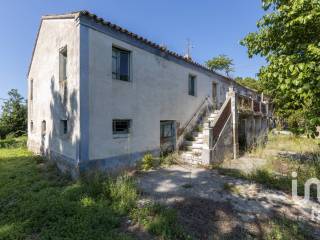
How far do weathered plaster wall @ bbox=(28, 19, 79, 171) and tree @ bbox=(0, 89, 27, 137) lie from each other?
38.9 ft

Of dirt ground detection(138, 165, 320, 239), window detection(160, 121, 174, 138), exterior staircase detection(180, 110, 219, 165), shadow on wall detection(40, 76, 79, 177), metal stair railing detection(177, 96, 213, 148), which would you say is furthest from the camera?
metal stair railing detection(177, 96, 213, 148)

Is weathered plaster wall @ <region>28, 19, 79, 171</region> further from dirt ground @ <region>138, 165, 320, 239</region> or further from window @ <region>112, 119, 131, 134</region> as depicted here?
dirt ground @ <region>138, 165, 320, 239</region>

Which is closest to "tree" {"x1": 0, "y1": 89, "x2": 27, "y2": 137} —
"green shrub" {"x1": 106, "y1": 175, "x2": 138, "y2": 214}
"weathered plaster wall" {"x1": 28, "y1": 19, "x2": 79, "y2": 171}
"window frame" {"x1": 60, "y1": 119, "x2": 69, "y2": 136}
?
"weathered plaster wall" {"x1": 28, "y1": 19, "x2": 79, "y2": 171}

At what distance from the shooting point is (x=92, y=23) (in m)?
7.14

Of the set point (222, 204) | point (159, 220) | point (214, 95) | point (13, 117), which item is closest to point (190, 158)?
point (222, 204)

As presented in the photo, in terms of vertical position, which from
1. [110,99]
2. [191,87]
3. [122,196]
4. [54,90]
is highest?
[191,87]

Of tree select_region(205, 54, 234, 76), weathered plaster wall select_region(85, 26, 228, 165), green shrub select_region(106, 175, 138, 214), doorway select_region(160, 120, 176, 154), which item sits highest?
tree select_region(205, 54, 234, 76)

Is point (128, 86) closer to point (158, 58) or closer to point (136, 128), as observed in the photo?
point (136, 128)

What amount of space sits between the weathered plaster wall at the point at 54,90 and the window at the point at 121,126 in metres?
1.48

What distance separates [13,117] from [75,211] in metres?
23.7

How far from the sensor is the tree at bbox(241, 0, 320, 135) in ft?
13.0

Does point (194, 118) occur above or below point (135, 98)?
below

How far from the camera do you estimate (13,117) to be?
22.9 m

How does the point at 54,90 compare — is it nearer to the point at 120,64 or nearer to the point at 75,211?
the point at 120,64
